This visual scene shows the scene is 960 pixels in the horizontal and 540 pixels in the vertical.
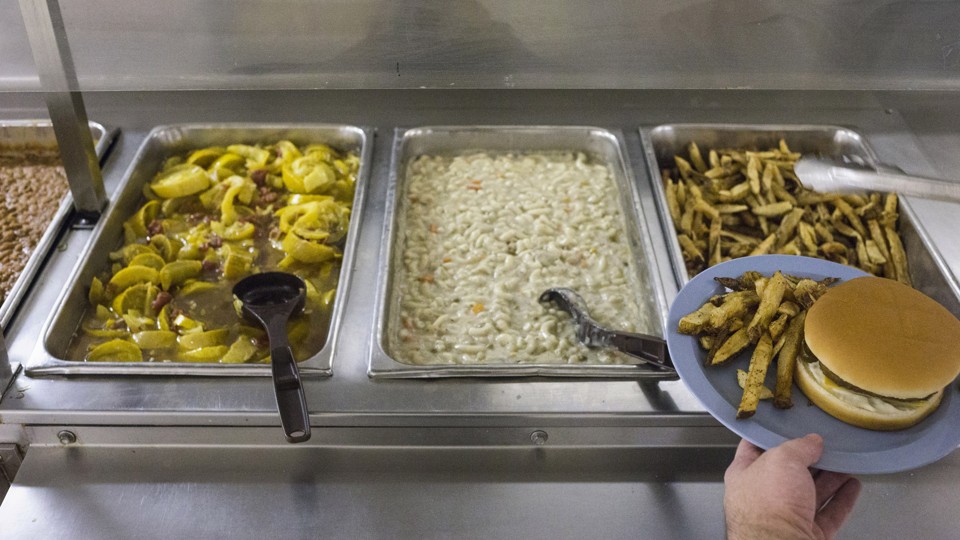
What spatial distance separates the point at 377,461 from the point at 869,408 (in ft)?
3.08

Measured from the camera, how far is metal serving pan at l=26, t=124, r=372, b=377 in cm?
160

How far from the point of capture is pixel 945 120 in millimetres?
2332

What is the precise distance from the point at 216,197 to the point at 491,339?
3.15 ft

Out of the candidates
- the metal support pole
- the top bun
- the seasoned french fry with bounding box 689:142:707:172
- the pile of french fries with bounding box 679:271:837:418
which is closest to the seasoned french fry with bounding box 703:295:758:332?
the pile of french fries with bounding box 679:271:837:418

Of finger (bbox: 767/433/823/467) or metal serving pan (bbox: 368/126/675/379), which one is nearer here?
finger (bbox: 767/433/823/467)

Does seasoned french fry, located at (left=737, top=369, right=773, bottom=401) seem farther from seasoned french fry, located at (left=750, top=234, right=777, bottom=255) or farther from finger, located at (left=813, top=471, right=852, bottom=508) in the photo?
seasoned french fry, located at (left=750, top=234, right=777, bottom=255)

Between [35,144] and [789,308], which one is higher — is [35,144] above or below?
below

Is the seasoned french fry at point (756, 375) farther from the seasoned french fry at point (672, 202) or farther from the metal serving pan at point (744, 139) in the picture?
the metal serving pan at point (744, 139)

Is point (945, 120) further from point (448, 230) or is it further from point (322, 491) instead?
point (322, 491)

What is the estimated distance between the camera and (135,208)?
213 cm

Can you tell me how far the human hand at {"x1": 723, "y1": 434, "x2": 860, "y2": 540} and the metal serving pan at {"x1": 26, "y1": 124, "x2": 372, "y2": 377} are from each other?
0.84 meters

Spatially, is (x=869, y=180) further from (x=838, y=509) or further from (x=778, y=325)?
(x=838, y=509)

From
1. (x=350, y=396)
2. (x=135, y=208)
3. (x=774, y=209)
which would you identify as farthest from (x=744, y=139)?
(x=135, y=208)

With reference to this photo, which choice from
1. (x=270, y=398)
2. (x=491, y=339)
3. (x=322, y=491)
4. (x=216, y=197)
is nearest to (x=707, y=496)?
(x=491, y=339)
